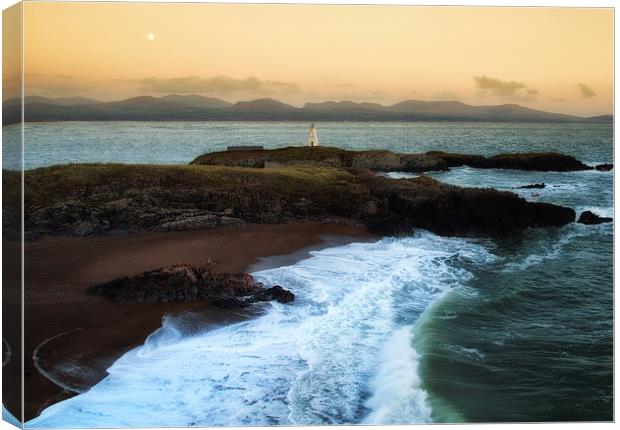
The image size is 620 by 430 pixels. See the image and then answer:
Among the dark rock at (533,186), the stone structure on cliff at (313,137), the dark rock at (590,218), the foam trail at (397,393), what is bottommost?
the foam trail at (397,393)

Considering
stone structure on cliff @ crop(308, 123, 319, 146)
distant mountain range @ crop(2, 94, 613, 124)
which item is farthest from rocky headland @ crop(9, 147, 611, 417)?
distant mountain range @ crop(2, 94, 613, 124)

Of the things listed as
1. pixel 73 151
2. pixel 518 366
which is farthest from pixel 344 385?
pixel 73 151

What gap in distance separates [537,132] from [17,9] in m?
5.10

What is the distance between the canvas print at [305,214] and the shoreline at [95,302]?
20 mm

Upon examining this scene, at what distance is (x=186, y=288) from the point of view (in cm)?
756

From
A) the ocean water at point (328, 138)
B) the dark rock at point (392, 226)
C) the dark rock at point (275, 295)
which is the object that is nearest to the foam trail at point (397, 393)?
the dark rock at point (275, 295)

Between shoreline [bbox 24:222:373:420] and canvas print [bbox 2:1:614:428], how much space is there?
0.07ft

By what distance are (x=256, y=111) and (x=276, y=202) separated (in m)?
1.02

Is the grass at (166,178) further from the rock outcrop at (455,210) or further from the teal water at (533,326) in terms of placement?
the teal water at (533,326)

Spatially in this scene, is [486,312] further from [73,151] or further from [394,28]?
[73,151]

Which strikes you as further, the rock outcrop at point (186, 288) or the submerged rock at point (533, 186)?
the submerged rock at point (533, 186)

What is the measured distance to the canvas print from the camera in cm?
706

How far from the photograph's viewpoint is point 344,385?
7.14 meters

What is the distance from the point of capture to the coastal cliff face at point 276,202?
298 inches
